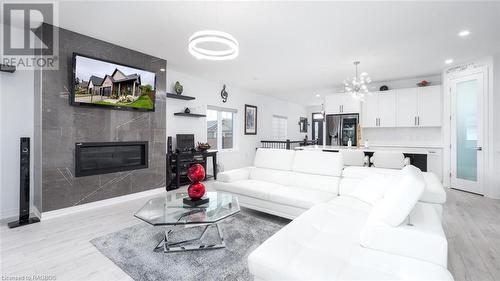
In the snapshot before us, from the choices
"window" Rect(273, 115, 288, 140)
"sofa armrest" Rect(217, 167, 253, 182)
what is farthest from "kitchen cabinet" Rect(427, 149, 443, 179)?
"window" Rect(273, 115, 288, 140)

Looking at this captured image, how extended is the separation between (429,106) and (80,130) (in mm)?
7205

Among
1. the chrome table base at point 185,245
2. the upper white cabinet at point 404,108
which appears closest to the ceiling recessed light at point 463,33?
the upper white cabinet at point 404,108

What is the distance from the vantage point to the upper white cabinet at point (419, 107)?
535 cm

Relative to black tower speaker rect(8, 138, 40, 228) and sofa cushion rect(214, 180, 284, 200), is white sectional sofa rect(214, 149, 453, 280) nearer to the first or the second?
sofa cushion rect(214, 180, 284, 200)

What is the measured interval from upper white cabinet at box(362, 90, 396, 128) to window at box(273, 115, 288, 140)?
138 inches

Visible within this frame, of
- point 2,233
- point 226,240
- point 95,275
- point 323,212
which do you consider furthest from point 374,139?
point 2,233

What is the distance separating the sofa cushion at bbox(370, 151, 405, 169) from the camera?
3479 mm

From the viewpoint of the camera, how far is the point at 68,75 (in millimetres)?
3305

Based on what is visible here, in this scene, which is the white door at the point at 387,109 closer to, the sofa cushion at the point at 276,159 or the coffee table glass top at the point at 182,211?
the sofa cushion at the point at 276,159

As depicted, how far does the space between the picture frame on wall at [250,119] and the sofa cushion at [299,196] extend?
14.7 ft

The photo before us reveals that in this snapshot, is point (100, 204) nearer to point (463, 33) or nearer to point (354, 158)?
point (354, 158)

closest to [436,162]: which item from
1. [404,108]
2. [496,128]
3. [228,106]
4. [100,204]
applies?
[496,128]

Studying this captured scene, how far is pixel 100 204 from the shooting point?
3.63 m

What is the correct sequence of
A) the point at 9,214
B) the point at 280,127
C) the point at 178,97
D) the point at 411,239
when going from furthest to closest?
the point at 280,127, the point at 178,97, the point at 9,214, the point at 411,239
